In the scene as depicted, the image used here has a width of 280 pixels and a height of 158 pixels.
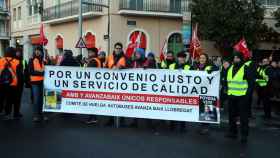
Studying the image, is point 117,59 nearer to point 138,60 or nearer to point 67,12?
point 138,60

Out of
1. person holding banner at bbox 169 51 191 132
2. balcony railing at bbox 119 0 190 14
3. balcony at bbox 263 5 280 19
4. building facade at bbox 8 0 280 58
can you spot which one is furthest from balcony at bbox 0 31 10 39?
person holding banner at bbox 169 51 191 132

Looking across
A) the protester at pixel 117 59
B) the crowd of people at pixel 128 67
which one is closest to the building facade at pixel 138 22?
the crowd of people at pixel 128 67

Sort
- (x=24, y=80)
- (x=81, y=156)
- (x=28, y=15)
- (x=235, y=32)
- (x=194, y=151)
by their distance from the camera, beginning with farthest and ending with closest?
(x=28, y=15)
(x=235, y=32)
(x=24, y=80)
(x=194, y=151)
(x=81, y=156)

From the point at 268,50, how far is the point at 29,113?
2000cm

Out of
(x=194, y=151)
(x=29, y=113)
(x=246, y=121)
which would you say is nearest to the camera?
(x=194, y=151)

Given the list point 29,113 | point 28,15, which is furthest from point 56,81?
point 28,15

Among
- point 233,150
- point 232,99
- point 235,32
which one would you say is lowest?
point 233,150

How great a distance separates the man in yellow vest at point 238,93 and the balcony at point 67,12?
2005 cm

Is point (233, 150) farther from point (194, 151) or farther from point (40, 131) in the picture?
point (40, 131)

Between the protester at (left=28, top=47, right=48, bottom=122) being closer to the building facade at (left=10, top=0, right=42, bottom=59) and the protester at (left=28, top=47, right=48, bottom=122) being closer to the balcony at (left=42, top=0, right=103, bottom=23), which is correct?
the balcony at (left=42, top=0, right=103, bottom=23)

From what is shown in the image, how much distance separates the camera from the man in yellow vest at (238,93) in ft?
31.0

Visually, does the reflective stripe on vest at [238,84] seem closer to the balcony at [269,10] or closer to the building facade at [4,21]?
the balcony at [269,10]

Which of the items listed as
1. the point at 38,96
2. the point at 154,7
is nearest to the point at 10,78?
the point at 38,96

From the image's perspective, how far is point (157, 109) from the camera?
10.4 metres
